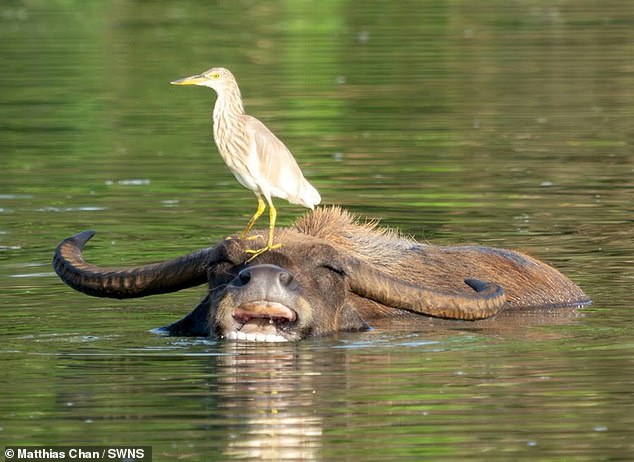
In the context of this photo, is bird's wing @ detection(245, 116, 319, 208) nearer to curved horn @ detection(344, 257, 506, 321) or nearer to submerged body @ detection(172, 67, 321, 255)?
submerged body @ detection(172, 67, 321, 255)

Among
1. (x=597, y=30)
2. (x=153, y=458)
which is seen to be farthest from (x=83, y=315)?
(x=597, y=30)

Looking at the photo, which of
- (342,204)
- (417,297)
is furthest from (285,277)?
(342,204)

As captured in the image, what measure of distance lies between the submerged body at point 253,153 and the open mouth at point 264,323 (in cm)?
40

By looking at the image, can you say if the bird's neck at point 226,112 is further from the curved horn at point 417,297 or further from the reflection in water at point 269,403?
the reflection in water at point 269,403

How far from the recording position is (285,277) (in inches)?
422

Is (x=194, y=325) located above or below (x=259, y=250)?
below

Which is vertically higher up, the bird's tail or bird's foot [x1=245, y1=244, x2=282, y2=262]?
the bird's tail

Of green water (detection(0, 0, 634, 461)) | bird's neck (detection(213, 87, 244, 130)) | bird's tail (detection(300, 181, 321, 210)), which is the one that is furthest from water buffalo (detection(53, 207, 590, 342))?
bird's neck (detection(213, 87, 244, 130))

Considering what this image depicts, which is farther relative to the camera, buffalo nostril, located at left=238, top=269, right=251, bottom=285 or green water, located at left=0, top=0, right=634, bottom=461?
buffalo nostril, located at left=238, top=269, right=251, bottom=285

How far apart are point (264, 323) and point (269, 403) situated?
148cm

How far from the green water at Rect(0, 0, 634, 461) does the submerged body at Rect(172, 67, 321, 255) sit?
2.94 ft

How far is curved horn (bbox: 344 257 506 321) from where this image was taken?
11297mm

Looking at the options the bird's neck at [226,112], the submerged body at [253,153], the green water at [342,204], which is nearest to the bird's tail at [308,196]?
the submerged body at [253,153]

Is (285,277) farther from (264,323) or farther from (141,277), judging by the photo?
(141,277)
